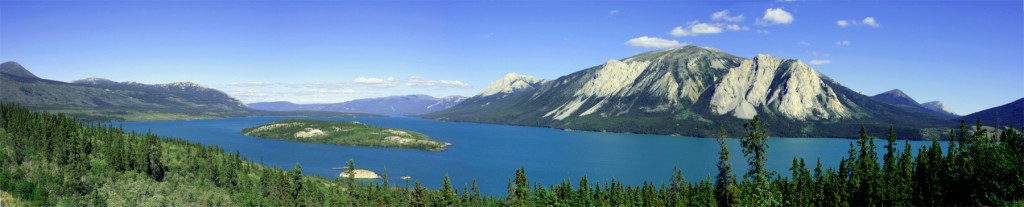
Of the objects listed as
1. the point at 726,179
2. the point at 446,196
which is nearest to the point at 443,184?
the point at 446,196

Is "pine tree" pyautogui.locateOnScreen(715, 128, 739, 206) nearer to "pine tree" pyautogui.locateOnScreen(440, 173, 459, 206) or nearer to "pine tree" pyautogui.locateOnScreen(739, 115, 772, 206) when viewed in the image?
"pine tree" pyautogui.locateOnScreen(739, 115, 772, 206)

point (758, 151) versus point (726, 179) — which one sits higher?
point (758, 151)

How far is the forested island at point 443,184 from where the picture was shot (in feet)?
264

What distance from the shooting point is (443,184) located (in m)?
119

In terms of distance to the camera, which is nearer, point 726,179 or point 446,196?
point 726,179

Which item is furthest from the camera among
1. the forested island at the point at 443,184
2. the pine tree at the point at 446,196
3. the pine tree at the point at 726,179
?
the pine tree at the point at 446,196

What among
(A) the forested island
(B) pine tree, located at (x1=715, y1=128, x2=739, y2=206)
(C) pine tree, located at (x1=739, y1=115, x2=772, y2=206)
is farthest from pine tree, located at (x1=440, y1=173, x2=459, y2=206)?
(C) pine tree, located at (x1=739, y1=115, x2=772, y2=206)

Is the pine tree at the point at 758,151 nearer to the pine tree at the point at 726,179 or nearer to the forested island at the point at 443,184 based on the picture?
the forested island at the point at 443,184

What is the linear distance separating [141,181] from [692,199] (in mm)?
115040

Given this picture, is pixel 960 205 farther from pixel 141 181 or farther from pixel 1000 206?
pixel 141 181

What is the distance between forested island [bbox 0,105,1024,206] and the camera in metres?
80.3

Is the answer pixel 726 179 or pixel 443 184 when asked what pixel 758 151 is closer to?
pixel 726 179

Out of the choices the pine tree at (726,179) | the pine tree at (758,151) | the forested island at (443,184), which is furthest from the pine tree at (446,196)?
the pine tree at (758,151)

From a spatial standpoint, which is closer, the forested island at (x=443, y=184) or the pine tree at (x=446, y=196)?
the forested island at (x=443, y=184)
